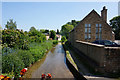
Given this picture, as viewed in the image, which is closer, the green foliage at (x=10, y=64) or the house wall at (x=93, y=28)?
the green foliage at (x=10, y=64)

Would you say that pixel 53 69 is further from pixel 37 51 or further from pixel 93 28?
pixel 93 28

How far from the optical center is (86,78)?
4.67 metres

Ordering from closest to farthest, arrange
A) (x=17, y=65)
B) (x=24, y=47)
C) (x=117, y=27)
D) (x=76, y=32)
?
(x=17, y=65) < (x=24, y=47) < (x=76, y=32) < (x=117, y=27)

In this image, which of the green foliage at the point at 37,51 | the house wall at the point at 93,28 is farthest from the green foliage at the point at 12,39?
the house wall at the point at 93,28

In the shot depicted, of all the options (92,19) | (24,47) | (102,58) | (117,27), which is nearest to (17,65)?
(24,47)

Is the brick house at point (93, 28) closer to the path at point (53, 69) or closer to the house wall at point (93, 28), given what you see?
the house wall at point (93, 28)

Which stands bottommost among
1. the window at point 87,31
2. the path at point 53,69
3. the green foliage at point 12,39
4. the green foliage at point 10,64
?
the path at point 53,69

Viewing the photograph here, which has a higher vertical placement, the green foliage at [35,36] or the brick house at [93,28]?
the brick house at [93,28]

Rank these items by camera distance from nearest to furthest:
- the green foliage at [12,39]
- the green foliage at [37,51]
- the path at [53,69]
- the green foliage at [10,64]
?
the green foliage at [10,64], the path at [53,69], the green foliage at [12,39], the green foliage at [37,51]

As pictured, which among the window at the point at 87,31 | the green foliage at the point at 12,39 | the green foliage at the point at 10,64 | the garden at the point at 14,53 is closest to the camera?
the green foliage at the point at 10,64

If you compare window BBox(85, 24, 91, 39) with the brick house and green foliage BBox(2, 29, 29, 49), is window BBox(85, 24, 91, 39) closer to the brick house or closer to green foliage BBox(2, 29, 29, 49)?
the brick house

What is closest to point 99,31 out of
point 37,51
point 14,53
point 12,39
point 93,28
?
point 93,28

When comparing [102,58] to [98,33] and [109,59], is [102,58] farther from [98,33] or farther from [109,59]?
[98,33]

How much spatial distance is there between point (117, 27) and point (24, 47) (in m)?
41.9
